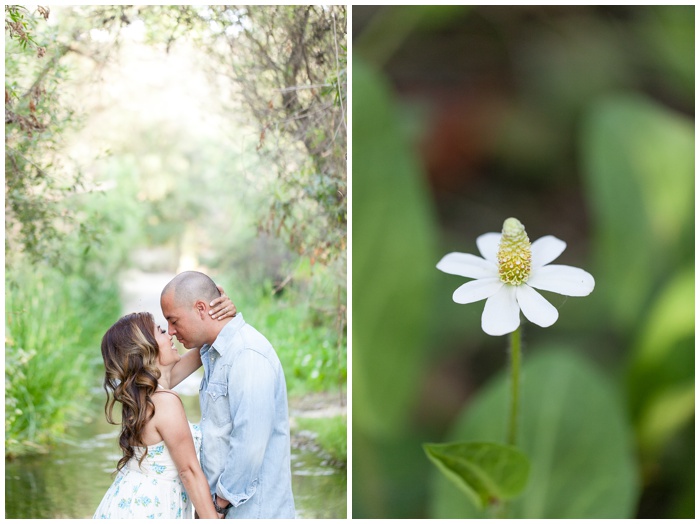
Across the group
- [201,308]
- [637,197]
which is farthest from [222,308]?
[637,197]

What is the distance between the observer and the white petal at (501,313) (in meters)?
0.68

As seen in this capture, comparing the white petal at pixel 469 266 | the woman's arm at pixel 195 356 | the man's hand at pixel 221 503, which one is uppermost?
the white petal at pixel 469 266

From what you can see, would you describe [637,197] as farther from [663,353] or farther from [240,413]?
[240,413]

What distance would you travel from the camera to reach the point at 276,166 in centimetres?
86

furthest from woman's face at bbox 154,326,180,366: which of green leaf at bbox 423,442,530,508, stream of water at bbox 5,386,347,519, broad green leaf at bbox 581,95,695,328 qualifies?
broad green leaf at bbox 581,95,695,328

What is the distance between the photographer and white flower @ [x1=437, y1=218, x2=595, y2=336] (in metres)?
0.69

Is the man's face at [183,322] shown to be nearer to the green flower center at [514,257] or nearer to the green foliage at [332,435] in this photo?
the green foliage at [332,435]

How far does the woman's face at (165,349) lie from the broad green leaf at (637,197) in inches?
21.1

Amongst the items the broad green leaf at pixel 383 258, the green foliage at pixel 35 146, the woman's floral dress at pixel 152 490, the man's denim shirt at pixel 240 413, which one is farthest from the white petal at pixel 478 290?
the green foliage at pixel 35 146

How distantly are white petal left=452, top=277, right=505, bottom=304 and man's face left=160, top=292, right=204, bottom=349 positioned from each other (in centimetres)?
29

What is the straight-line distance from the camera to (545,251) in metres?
0.77

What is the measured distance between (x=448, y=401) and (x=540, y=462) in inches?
5.9

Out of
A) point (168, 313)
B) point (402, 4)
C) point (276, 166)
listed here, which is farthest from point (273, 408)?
point (402, 4)

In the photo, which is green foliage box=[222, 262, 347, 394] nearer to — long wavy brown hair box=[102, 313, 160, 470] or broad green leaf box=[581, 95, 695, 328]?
long wavy brown hair box=[102, 313, 160, 470]
